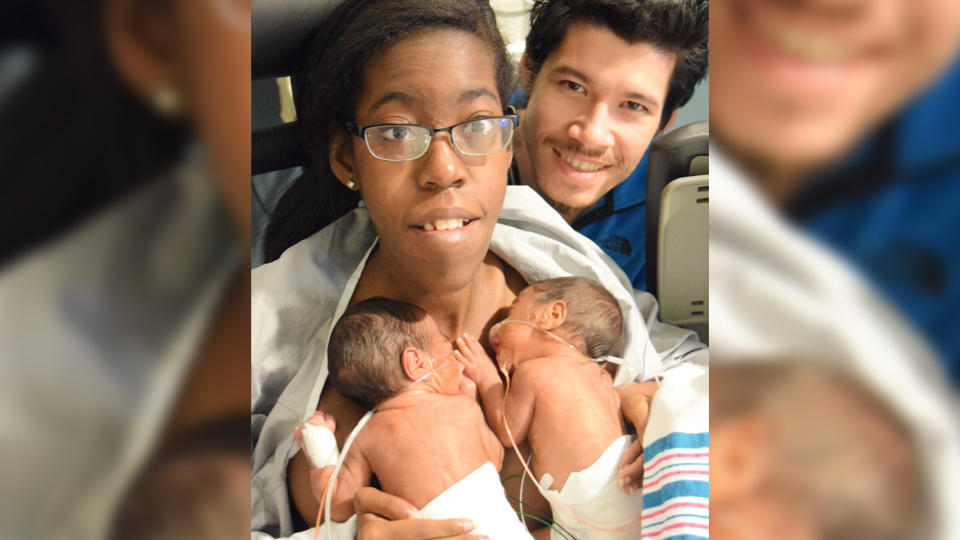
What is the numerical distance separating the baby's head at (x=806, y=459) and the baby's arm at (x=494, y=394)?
0.28 metres

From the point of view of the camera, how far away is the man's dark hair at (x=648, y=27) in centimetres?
97

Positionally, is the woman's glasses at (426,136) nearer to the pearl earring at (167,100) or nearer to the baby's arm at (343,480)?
the pearl earring at (167,100)

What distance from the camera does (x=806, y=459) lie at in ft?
3.28

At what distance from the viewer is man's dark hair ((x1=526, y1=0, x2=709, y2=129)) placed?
0.97 metres

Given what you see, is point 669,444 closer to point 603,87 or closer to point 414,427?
point 414,427

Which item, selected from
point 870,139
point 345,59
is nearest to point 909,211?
point 870,139

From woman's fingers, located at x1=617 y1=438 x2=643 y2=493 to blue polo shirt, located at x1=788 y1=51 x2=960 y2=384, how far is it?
399 mm

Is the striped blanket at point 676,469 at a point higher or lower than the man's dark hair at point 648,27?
lower

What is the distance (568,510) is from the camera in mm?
961

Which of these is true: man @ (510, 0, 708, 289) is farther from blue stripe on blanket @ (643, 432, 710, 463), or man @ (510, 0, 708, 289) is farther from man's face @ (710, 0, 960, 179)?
blue stripe on blanket @ (643, 432, 710, 463)

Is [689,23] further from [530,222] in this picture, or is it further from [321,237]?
[321,237]

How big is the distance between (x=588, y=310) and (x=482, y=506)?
313mm

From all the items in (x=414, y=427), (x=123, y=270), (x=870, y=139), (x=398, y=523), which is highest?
(x=870, y=139)

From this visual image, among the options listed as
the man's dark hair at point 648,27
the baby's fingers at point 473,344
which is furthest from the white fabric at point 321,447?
the man's dark hair at point 648,27
